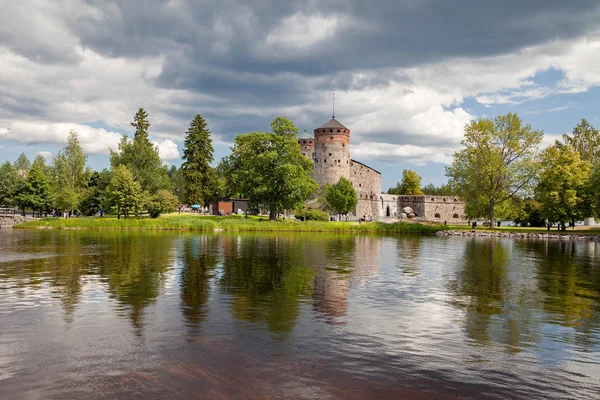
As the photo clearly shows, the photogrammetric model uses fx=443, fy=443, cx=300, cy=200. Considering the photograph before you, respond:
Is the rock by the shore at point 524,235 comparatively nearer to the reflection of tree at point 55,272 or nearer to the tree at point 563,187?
the tree at point 563,187

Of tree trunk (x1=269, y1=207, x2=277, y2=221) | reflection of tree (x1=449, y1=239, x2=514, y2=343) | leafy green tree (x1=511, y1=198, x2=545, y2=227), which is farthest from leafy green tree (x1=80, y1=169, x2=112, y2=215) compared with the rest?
leafy green tree (x1=511, y1=198, x2=545, y2=227)

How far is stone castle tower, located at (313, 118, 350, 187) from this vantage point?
9112 centimetres

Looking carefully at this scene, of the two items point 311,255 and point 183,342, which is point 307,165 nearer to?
point 311,255

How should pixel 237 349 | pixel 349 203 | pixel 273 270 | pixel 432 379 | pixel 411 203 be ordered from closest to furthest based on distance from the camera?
pixel 432 379 < pixel 237 349 < pixel 273 270 < pixel 349 203 < pixel 411 203

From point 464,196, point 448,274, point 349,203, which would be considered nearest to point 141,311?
point 448,274

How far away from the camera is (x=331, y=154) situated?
91.6 m

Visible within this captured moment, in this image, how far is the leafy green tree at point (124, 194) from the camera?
58875mm

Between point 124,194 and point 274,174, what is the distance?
20.3 metres

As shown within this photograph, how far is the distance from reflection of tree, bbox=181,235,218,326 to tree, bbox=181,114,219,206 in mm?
46580

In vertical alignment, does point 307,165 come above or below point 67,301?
above

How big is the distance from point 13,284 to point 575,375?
→ 54.1ft

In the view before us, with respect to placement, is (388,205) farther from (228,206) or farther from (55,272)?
(55,272)

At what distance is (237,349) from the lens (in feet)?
28.7

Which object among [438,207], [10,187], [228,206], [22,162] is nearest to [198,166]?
[228,206]
